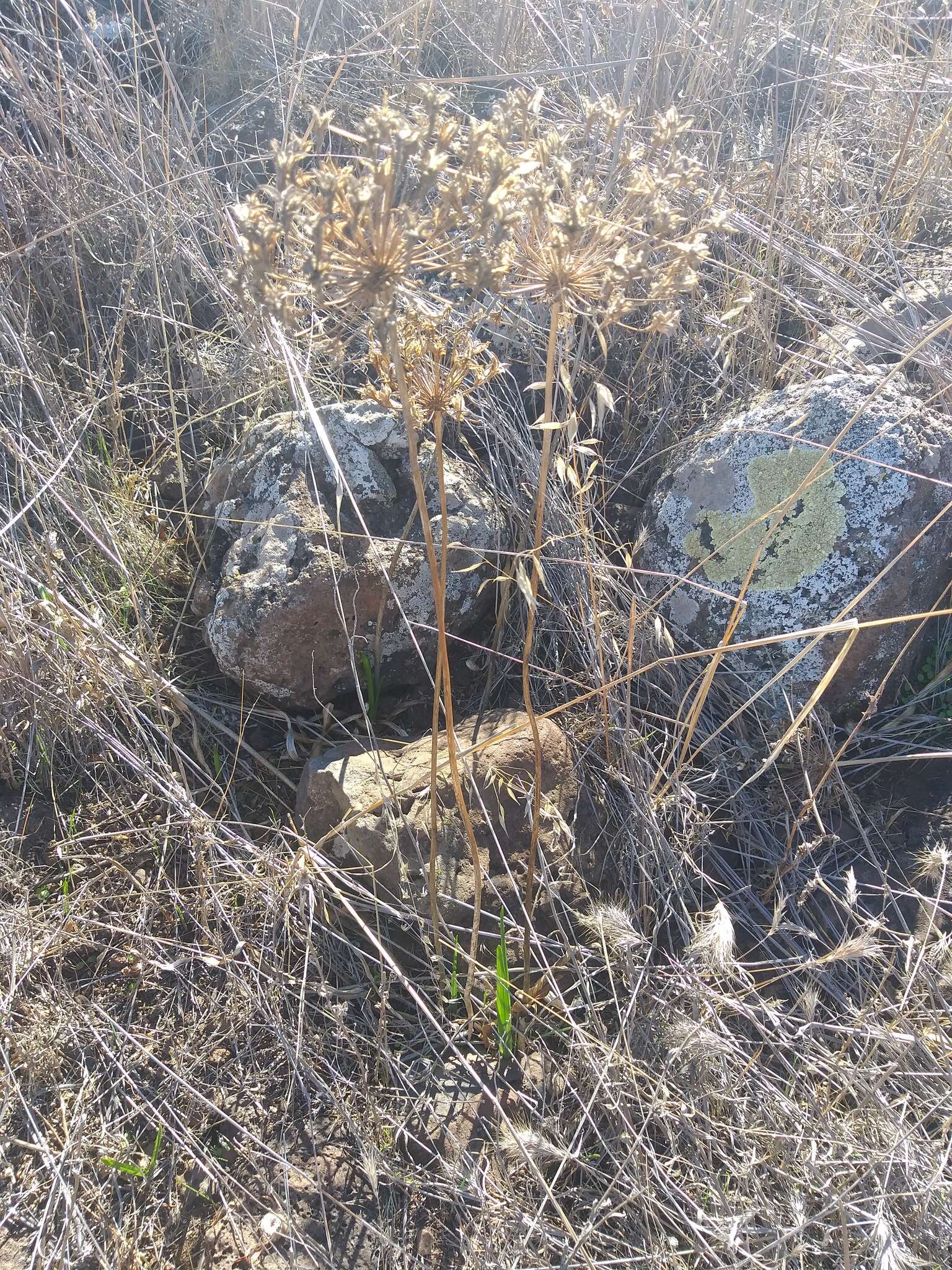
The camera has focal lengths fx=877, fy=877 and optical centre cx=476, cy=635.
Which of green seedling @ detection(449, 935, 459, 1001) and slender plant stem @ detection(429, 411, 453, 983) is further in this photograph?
green seedling @ detection(449, 935, 459, 1001)

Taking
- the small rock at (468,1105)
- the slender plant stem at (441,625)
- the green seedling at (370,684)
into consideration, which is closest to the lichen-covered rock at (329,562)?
the green seedling at (370,684)

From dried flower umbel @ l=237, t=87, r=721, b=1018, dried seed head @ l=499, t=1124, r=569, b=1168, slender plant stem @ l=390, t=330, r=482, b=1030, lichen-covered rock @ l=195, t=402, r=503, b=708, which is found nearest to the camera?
dried flower umbel @ l=237, t=87, r=721, b=1018

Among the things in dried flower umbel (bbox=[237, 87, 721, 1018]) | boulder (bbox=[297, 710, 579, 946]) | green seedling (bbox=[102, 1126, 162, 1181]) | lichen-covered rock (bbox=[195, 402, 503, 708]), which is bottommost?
green seedling (bbox=[102, 1126, 162, 1181])

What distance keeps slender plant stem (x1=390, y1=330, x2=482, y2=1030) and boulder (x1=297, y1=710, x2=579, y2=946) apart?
0.06m

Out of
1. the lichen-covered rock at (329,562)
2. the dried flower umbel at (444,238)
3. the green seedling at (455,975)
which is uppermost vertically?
the dried flower umbel at (444,238)

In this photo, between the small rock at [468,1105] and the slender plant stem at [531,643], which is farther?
the small rock at [468,1105]

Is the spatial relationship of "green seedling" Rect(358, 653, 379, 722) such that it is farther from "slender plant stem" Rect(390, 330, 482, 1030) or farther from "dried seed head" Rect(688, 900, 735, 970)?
"dried seed head" Rect(688, 900, 735, 970)

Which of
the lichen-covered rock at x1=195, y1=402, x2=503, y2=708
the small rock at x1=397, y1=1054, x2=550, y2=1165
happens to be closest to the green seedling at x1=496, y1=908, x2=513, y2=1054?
the small rock at x1=397, y1=1054, x2=550, y2=1165

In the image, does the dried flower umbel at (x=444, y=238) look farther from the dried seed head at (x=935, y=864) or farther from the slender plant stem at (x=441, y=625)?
the dried seed head at (x=935, y=864)

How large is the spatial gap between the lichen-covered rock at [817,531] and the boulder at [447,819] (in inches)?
22.5

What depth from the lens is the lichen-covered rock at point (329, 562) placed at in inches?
82.5

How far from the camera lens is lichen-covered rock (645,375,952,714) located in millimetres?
2098

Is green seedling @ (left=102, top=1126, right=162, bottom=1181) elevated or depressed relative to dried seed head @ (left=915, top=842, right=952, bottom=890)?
depressed

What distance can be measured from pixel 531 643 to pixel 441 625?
0.63 feet
